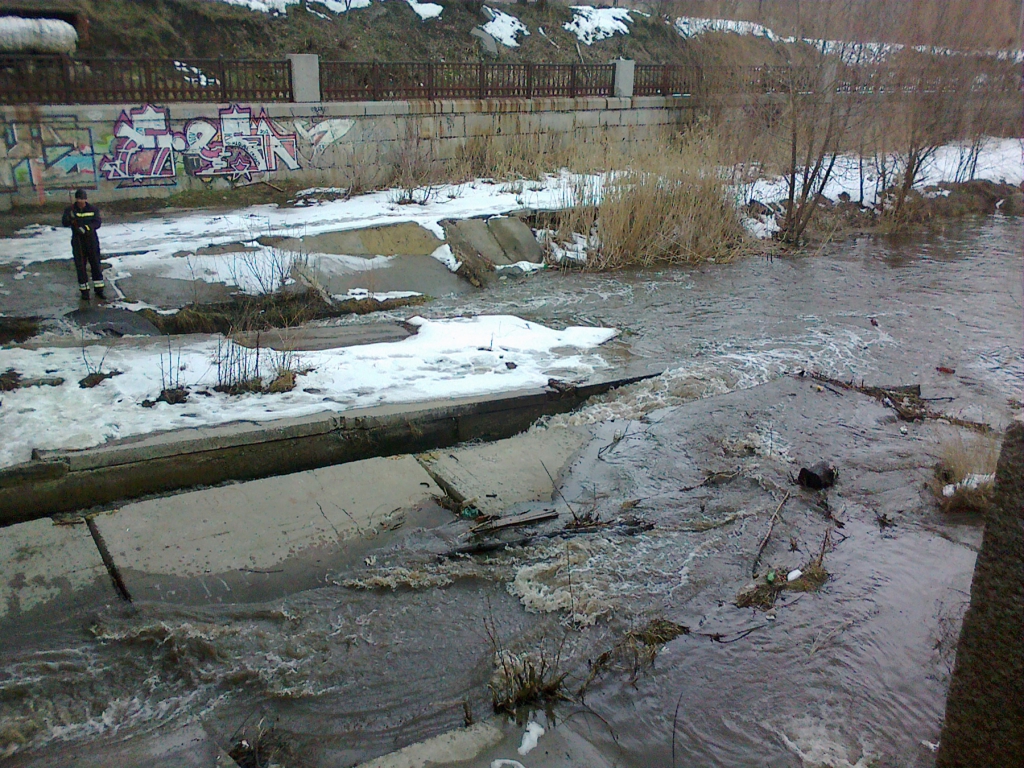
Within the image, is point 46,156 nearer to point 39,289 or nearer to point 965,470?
point 39,289

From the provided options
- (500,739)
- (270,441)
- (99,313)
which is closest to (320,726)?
(500,739)

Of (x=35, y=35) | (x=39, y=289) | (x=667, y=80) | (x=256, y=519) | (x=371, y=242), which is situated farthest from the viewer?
(x=667, y=80)

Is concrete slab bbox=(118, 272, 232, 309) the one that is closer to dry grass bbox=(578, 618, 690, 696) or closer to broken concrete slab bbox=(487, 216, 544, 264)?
broken concrete slab bbox=(487, 216, 544, 264)

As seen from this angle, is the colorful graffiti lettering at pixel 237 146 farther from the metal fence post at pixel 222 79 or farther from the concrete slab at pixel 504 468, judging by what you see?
the concrete slab at pixel 504 468

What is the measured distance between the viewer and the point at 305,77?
14539mm

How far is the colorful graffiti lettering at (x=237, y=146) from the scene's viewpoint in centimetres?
1355

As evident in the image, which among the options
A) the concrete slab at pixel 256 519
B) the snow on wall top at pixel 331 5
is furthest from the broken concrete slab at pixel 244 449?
the snow on wall top at pixel 331 5

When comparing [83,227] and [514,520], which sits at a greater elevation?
[83,227]

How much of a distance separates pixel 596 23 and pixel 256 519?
30885 millimetres

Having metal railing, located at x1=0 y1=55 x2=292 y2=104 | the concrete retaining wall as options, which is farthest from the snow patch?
metal railing, located at x1=0 y1=55 x2=292 y2=104

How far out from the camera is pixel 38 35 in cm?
1606

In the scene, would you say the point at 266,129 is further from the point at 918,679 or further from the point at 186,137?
the point at 918,679

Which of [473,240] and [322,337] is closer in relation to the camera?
[322,337]

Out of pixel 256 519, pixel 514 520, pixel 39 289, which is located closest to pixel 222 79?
pixel 39 289
